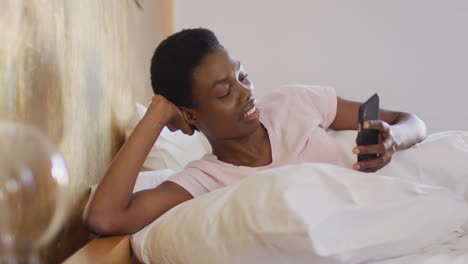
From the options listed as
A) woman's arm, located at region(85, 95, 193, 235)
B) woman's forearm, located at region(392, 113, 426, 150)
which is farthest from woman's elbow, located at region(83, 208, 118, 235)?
woman's forearm, located at region(392, 113, 426, 150)

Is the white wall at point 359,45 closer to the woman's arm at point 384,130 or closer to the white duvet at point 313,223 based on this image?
the woman's arm at point 384,130

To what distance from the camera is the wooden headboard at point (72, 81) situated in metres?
0.69

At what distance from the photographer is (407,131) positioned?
117 cm

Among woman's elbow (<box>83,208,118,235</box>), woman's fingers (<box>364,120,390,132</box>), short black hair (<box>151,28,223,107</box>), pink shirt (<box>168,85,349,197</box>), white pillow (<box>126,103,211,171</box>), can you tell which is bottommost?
white pillow (<box>126,103,211,171</box>)

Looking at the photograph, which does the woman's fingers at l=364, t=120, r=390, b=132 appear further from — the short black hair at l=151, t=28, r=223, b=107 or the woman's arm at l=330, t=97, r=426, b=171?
the short black hair at l=151, t=28, r=223, b=107

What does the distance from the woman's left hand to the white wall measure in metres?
1.69

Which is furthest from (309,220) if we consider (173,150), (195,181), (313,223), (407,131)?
(173,150)

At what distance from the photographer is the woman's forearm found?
44.0 inches

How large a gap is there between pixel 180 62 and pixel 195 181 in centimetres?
26

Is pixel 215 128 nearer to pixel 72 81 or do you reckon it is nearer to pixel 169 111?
pixel 169 111

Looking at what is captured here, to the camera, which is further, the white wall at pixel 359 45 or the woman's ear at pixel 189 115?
the white wall at pixel 359 45

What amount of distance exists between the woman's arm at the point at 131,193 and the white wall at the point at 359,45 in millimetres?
1644

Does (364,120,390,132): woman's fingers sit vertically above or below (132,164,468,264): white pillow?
above

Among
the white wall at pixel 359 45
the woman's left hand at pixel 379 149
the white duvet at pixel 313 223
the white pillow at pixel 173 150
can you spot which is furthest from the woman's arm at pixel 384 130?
the white wall at pixel 359 45
